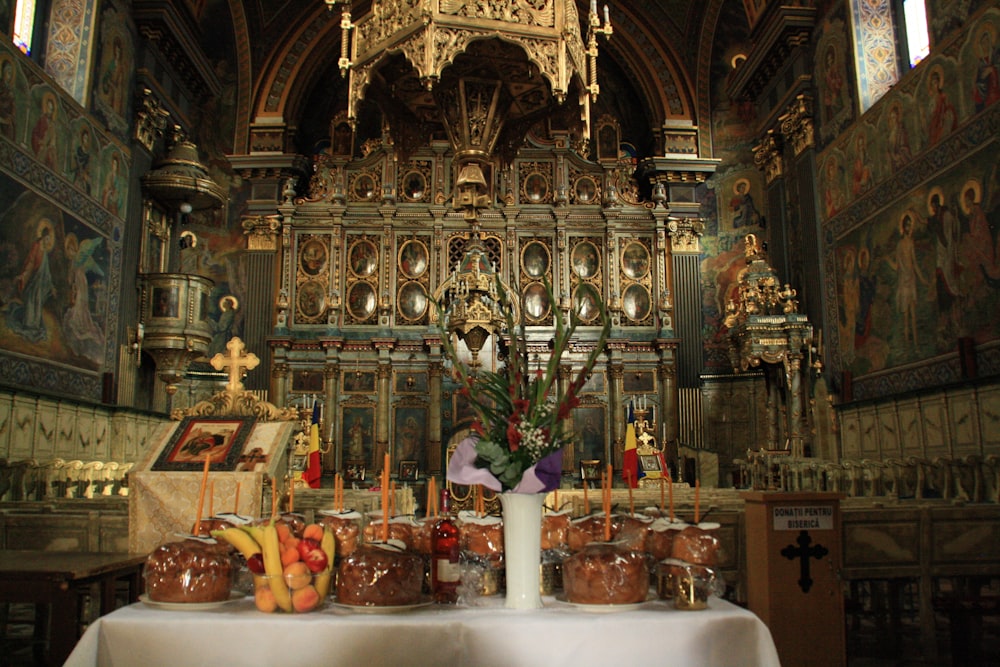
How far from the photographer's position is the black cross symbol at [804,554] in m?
3.33

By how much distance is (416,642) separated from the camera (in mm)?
2434

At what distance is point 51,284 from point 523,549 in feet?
32.1

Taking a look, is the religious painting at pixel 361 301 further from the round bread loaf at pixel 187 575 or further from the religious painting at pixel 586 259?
the round bread loaf at pixel 187 575

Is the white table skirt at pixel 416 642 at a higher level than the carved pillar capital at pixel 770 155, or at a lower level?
lower

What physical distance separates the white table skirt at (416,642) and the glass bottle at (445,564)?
28 cm

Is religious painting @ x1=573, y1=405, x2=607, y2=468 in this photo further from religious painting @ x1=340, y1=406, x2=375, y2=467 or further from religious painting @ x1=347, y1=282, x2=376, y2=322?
religious painting @ x1=347, y1=282, x2=376, y2=322

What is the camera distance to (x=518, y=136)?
10305 millimetres

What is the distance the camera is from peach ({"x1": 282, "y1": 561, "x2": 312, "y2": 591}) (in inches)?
102

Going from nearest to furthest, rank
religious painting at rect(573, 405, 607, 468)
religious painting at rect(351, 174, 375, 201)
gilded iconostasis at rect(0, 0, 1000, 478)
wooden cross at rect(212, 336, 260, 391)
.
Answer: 1. wooden cross at rect(212, 336, 260, 391)
2. gilded iconostasis at rect(0, 0, 1000, 478)
3. religious painting at rect(573, 405, 607, 468)
4. religious painting at rect(351, 174, 375, 201)

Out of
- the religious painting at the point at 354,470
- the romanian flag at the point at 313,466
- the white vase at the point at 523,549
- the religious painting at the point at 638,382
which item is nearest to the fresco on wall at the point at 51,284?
the romanian flag at the point at 313,466

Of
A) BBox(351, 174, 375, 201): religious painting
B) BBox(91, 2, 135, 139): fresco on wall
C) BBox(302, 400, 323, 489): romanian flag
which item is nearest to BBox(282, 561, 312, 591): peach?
BBox(302, 400, 323, 489): romanian flag

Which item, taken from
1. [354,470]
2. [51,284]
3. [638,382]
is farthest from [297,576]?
[638,382]

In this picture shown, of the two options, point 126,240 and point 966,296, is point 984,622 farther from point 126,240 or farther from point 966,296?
point 126,240

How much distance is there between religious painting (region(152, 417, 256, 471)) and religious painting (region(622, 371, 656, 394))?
12.1 m
